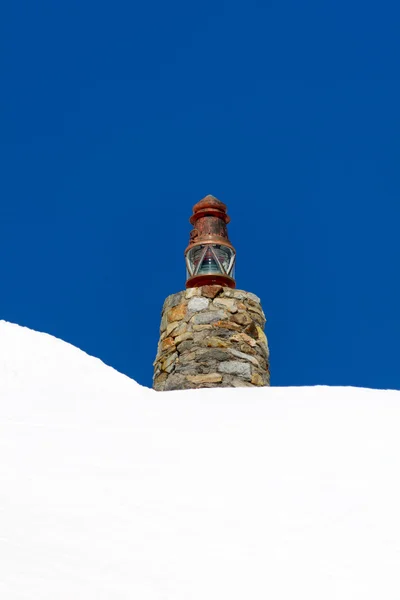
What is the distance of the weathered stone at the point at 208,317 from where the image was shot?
11.5m

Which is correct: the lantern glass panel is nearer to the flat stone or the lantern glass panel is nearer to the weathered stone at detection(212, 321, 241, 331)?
the weathered stone at detection(212, 321, 241, 331)

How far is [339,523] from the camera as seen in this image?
375 centimetres

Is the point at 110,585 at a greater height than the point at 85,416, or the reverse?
the point at 85,416

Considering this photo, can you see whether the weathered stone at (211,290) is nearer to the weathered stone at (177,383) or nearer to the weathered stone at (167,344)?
the weathered stone at (167,344)

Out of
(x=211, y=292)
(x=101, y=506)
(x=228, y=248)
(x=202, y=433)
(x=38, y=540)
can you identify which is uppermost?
(x=228, y=248)

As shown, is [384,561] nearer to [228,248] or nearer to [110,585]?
[110,585]

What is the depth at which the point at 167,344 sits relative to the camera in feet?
38.9

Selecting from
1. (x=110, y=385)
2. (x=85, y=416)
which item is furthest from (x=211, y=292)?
(x=85, y=416)

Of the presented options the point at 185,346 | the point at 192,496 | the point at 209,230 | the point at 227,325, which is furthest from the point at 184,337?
the point at 192,496

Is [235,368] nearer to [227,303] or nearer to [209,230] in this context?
[227,303]

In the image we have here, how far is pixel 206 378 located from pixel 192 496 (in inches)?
274

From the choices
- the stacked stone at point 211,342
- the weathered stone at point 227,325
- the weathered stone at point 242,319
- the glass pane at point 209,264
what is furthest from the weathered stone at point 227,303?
the glass pane at point 209,264

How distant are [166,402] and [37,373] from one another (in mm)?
1150

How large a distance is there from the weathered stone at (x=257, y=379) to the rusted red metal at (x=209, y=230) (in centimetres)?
201
